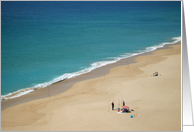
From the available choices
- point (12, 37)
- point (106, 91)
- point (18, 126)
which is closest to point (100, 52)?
point (106, 91)

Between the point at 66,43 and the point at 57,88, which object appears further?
the point at 66,43

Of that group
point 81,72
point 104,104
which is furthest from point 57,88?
point 104,104

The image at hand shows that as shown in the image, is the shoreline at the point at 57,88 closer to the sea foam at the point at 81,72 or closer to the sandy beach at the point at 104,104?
the sandy beach at the point at 104,104

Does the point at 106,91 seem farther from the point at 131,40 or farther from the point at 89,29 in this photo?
the point at 89,29

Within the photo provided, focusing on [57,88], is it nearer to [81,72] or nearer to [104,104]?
[81,72]

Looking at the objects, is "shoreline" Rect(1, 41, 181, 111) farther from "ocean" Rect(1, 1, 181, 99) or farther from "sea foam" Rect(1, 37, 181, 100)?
"ocean" Rect(1, 1, 181, 99)

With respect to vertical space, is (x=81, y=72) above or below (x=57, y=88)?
above

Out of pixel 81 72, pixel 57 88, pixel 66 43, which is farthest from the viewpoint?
pixel 66 43
